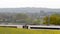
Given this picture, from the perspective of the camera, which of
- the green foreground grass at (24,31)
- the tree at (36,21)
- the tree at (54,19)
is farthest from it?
the tree at (36,21)

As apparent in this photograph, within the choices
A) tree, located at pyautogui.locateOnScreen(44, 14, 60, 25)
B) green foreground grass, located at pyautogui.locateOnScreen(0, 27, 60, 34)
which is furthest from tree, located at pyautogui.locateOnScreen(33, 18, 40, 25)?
green foreground grass, located at pyautogui.locateOnScreen(0, 27, 60, 34)

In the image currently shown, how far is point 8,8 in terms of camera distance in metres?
3.18

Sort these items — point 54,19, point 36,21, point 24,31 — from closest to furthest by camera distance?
point 24,31
point 54,19
point 36,21

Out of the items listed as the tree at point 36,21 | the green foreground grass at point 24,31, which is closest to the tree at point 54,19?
the tree at point 36,21

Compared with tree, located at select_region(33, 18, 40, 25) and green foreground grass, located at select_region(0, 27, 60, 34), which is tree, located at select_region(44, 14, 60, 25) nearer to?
tree, located at select_region(33, 18, 40, 25)

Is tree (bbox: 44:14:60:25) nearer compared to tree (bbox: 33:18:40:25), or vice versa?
tree (bbox: 44:14:60:25)

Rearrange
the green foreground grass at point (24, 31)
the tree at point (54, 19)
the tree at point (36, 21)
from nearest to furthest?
1. the green foreground grass at point (24, 31)
2. the tree at point (54, 19)
3. the tree at point (36, 21)

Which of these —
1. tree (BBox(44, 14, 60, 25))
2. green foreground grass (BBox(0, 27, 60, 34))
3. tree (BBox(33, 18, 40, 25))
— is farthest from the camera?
tree (BBox(33, 18, 40, 25))

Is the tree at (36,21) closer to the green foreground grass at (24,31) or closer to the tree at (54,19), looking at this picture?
the tree at (54,19)

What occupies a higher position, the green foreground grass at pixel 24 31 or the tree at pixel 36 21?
the green foreground grass at pixel 24 31

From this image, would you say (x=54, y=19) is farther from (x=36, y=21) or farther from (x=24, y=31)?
(x=24, y=31)

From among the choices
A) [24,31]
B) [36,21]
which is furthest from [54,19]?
[24,31]

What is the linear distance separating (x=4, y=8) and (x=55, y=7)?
46.1 inches

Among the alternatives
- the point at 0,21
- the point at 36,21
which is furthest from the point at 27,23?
the point at 0,21
